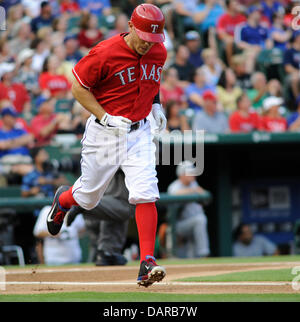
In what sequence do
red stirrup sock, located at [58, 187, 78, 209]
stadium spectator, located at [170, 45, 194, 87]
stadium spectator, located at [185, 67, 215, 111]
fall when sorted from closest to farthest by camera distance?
red stirrup sock, located at [58, 187, 78, 209] < stadium spectator, located at [185, 67, 215, 111] < stadium spectator, located at [170, 45, 194, 87]

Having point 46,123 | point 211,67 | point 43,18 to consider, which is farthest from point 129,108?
point 43,18

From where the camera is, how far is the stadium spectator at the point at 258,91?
12.6 m

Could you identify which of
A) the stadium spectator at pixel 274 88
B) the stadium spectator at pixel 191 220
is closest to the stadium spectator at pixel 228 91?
the stadium spectator at pixel 274 88

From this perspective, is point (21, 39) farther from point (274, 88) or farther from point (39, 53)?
point (274, 88)

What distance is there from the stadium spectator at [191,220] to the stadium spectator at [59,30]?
143 inches

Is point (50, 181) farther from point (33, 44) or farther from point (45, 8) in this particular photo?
point (45, 8)

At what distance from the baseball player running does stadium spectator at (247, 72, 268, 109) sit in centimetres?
733

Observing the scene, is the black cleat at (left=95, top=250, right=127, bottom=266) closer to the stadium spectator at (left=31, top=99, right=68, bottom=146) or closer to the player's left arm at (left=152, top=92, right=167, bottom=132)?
the player's left arm at (left=152, top=92, right=167, bottom=132)

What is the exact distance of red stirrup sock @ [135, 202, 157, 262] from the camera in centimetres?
508

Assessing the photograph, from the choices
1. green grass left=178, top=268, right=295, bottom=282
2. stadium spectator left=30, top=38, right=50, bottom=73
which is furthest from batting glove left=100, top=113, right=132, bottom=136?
stadium spectator left=30, top=38, right=50, bottom=73

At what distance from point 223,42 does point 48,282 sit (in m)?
9.01

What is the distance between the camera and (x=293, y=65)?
13.7 m
